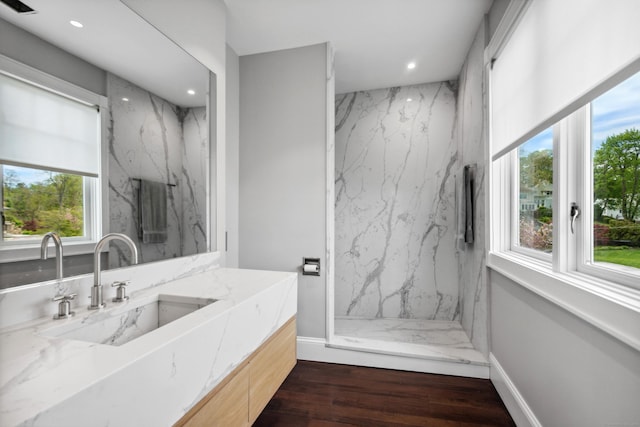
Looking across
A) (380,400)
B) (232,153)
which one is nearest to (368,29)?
A: (232,153)

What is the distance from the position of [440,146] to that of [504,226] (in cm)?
131

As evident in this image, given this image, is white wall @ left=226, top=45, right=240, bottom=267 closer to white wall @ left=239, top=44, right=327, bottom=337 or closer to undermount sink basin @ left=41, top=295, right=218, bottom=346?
white wall @ left=239, top=44, right=327, bottom=337

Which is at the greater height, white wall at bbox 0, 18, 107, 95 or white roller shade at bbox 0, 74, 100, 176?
white wall at bbox 0, 18, 107, 95

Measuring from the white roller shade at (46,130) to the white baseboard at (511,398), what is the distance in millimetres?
2246

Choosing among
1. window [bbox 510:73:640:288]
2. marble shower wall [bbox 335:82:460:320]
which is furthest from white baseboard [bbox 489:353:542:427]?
marble shower wall [bbox 335:82:460:320]

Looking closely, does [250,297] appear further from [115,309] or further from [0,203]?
[0,203]

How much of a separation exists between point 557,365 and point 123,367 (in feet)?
5.10

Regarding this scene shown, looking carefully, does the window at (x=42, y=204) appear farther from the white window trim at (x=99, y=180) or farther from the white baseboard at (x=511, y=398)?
the white baseboard at (x=511, y=398)

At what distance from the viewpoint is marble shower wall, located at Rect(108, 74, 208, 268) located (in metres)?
1.22

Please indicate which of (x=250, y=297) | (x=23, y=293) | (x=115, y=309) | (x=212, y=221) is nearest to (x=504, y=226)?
(x=250, y=297)

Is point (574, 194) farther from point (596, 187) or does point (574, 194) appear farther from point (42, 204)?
point (42, 204)

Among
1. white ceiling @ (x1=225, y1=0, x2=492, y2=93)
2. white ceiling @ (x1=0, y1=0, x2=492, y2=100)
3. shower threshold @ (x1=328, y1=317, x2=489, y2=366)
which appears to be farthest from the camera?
shower threshold @ (x1=328, y1=317, x2=489, y2=366)

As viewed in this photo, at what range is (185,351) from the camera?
2.71 feet

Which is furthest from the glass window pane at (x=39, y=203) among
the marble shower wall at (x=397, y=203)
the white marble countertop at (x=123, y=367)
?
the marble shower wall at (x=397, y=203)
